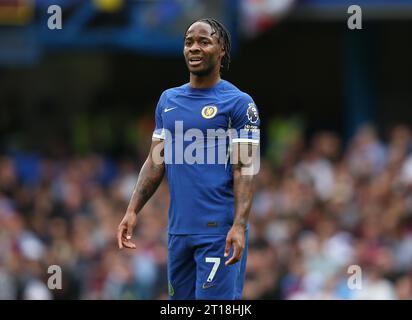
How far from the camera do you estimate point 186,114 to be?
8391 mm

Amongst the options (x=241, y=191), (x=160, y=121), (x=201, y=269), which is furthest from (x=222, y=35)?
(x=201, y=269)

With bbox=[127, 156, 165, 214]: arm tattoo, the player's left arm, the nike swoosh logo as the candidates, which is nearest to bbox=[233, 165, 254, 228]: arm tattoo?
the player's left arm

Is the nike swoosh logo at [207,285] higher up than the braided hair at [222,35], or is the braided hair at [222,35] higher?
the braided hair at [222,35]

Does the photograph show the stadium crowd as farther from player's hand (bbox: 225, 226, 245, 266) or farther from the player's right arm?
player's hand (bbox: 225, 226, 245, 266)

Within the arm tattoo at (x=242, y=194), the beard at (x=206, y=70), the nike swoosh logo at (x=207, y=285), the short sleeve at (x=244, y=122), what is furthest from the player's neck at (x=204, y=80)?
the nike swoosh logo at (x=207, y=285)

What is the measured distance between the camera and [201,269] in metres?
8.39

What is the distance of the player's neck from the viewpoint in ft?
27.7

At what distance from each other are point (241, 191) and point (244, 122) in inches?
17.5

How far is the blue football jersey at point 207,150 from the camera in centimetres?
837

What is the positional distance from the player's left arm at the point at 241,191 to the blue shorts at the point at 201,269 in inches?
6.6

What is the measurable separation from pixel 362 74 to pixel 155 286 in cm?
711

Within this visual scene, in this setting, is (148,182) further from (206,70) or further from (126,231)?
(206,70)

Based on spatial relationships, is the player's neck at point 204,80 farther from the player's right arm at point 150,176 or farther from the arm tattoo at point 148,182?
the arm tattoo at point 148,182
